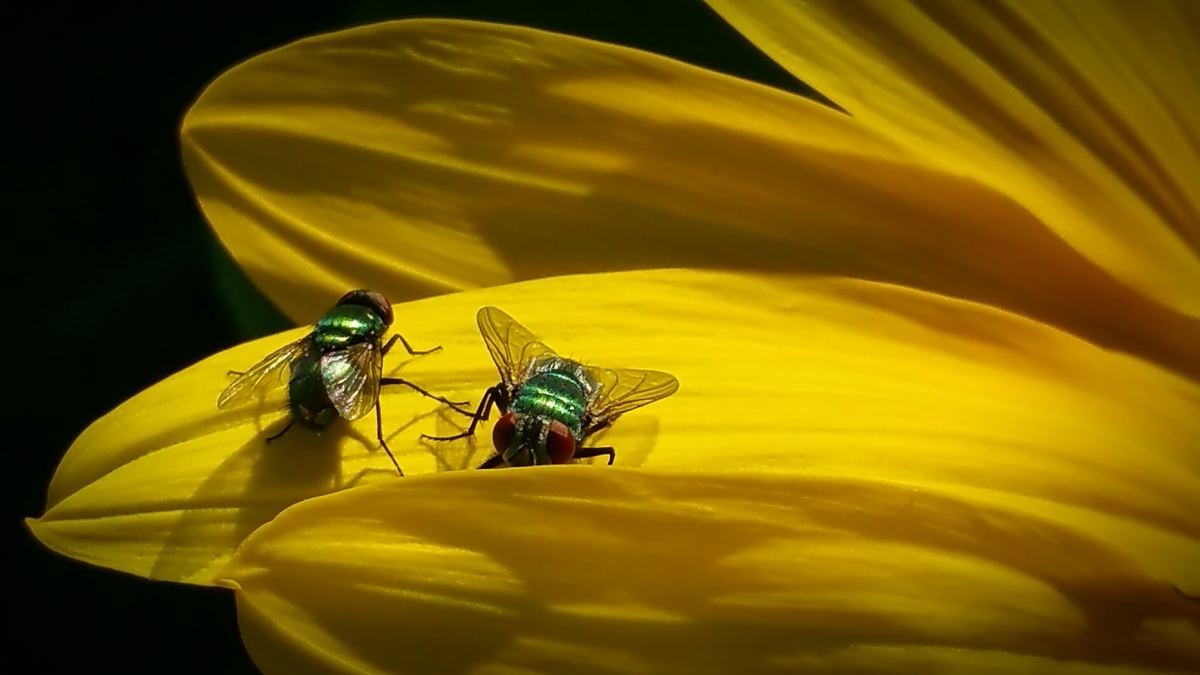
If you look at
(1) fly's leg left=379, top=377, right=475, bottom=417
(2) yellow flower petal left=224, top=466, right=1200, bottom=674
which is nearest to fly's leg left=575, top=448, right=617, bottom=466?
A: (1) fly's leg left=379, top=377, right=475, bottom=417

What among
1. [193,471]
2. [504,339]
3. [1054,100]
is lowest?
[193,471]

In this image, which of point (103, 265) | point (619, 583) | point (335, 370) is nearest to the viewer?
point (619, 583)

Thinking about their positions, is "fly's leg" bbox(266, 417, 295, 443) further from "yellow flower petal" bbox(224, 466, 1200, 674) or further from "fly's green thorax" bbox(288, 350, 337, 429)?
"yellow flower petal" bbox(224, 466, 1200, 674)

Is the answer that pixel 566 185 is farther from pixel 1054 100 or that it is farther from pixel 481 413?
pixel 1054 100

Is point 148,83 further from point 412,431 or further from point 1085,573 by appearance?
point 1085,573

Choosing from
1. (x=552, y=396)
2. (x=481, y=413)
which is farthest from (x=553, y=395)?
Result: (x=481, y=413)

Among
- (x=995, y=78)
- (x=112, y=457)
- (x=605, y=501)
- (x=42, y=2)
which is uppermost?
(x=995, y=78)

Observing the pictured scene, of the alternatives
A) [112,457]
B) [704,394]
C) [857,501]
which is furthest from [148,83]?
[857,501]
